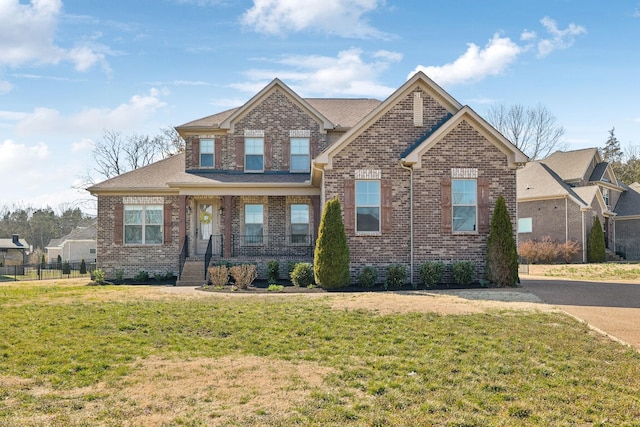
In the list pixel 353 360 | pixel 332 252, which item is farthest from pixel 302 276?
pixel 353 360

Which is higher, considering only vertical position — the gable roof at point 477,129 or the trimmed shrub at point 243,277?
the gable roof at point 477,129

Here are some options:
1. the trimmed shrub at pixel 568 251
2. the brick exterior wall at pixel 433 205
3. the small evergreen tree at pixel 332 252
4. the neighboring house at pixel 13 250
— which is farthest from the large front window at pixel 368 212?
the neighboring house at pixel 13 250

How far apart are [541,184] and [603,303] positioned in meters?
24.3

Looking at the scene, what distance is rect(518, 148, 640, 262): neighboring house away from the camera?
33281 mm

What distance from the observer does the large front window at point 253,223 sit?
69.6 feet

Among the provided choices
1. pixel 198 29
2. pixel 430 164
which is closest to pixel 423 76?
pixel 430 164

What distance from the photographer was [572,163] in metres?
38.2

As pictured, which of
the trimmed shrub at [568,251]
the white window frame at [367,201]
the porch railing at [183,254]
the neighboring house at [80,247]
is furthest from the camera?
the neighboring house at [80,247]

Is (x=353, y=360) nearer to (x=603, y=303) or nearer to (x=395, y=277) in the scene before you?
(x=603, y=303)

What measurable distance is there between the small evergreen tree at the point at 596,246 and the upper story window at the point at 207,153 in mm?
23785

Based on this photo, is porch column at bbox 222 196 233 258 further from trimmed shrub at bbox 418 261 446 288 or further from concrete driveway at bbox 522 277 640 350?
concrete driveway at bbox 522 277 640 350

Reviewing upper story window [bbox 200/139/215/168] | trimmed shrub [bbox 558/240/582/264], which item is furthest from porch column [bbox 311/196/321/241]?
trimmed shrub [bbox 558/240/582/264]

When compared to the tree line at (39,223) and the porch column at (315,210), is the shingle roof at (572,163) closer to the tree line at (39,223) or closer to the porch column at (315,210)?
the porch column at (315,210)

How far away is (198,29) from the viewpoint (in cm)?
1491
